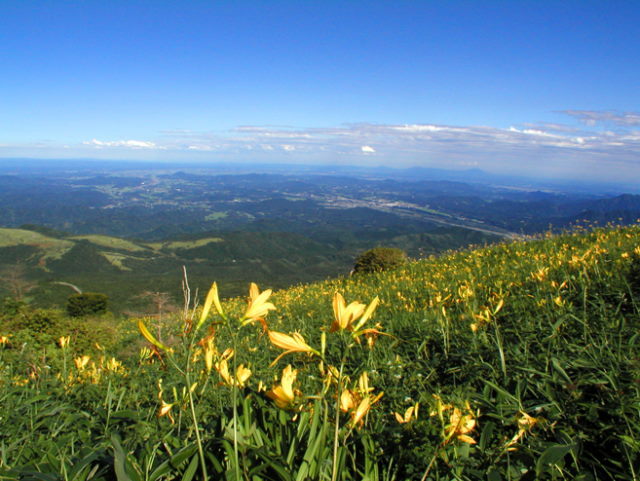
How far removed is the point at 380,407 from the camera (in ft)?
7.32

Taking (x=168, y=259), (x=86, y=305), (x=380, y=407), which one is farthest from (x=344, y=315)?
(x=168, y=259)

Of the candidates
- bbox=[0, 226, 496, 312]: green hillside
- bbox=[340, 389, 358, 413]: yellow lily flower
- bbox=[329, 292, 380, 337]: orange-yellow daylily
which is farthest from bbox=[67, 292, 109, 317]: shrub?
bbox=[0, 226, 496, 312]: green hillside

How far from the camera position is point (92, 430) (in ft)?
6.90

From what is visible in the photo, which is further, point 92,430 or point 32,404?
point 32,404

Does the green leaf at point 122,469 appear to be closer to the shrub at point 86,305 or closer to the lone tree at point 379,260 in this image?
the lone tree at point 379,260

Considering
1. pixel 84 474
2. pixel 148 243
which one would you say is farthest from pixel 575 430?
pixel 148 243

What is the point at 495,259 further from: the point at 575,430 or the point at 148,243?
the point at 148,243

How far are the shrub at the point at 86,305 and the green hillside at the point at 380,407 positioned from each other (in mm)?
22563

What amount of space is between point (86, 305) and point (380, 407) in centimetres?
2675

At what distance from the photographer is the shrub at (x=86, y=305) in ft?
76.0

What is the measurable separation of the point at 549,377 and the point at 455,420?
3.45 ft

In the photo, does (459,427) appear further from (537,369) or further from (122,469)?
(537,369)

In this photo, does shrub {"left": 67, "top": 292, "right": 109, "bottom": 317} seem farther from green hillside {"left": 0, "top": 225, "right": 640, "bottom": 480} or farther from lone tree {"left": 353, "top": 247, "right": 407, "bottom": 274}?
green hillside {"left": 0, "top": 225, "right": 640, "bottom": 480}

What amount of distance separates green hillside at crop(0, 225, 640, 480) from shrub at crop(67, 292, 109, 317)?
22563 mm
